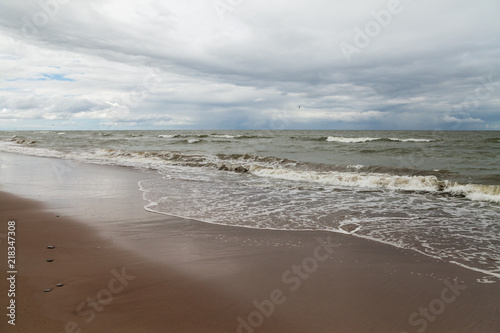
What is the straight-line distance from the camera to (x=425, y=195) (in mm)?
10094

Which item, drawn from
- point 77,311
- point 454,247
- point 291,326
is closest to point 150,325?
point 77,311

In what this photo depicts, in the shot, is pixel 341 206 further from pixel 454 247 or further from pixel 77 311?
pixel 77 311

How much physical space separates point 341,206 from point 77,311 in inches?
259

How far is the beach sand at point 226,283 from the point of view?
2.96 metres

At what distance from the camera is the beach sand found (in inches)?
116
